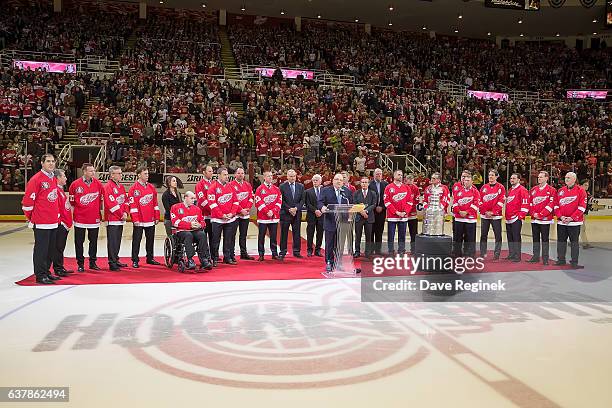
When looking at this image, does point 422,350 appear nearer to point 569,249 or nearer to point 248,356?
point 248,356

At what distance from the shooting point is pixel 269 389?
11.6ft

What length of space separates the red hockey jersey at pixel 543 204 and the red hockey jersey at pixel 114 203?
6.76 m

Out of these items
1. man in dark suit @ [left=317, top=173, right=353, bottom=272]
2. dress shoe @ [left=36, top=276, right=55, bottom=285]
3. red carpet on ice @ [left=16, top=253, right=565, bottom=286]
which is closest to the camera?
dress shoe @ [left=36, top=276, right=55, bottom=285]

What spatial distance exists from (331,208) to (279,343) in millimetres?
3018

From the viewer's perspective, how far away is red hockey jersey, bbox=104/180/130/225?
7840 mm

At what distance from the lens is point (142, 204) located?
815 centimetres

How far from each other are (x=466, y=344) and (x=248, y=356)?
6.24ft

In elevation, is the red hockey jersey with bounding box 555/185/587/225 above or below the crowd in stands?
below

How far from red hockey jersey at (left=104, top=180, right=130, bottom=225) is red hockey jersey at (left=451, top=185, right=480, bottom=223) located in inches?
218

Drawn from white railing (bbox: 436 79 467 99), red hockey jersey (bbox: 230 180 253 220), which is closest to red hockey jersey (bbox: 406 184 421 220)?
red hockey jersey (bbox: 230 180 253 220)

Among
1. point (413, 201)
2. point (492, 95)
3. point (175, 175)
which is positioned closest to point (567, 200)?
point (413, 201)

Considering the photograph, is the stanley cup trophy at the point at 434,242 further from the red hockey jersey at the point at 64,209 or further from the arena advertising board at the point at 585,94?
the arena advertising board at the point at 585,94

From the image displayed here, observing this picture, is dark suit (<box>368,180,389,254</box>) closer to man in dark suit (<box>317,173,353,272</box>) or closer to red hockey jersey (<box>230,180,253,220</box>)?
man in dark suit (<box>317,173,353,272</box>)

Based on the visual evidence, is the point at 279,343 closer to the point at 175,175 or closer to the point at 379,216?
the point at 379,216
